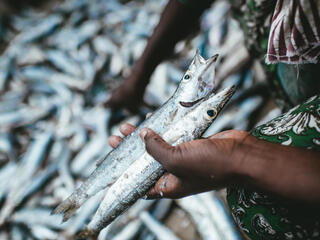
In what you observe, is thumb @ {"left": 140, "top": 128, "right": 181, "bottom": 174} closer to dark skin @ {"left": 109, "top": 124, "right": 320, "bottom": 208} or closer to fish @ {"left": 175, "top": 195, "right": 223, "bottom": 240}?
dark skin @ {"left": 109, "top": 124, "right": 320, "bottom": 208}

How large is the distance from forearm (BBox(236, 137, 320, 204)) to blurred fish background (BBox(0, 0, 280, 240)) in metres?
1.35

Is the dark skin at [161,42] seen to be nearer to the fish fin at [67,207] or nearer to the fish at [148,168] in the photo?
the fish at [148,168]

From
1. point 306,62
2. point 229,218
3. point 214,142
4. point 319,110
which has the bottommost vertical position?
point 229,218

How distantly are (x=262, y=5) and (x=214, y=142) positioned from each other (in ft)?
3.20

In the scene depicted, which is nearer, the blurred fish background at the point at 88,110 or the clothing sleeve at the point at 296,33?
the clothing sleeve at the point at 296,33

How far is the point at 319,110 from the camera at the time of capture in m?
1.15

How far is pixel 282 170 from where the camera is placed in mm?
907

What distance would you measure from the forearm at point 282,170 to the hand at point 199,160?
0.05 meters

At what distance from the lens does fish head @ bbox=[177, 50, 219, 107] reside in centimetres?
122

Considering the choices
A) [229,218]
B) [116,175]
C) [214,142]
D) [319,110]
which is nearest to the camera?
[214,142]

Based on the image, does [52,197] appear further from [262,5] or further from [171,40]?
[262,5]

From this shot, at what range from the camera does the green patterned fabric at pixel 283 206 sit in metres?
1.03

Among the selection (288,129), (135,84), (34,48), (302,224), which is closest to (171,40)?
(135,84)

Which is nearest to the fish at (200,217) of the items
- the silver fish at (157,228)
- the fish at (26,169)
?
the silver fish at (157,228)
